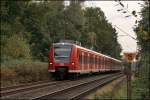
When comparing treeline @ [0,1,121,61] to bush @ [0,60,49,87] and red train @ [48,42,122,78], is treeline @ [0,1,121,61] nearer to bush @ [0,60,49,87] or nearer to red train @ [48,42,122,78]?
red train @ [48,42,122,78]

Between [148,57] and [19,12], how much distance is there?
154 ft

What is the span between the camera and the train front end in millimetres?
40656

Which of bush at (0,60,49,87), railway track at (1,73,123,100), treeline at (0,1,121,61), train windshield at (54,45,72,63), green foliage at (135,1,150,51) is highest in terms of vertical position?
treeline at (0,1,121,61)

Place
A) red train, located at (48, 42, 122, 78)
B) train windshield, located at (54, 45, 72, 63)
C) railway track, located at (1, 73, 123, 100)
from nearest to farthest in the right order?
railway track, located at (1, 73, 123, 100), red train, located at (48, 42, 122, 78), train windshield, located at (54, 45, 72, 63)

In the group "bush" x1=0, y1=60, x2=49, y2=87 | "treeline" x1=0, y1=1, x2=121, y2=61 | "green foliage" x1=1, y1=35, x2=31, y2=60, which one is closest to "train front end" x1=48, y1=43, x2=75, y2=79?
"bush" x1=0, y1=60, x2=49, y2=87

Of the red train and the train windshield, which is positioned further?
the train windshield

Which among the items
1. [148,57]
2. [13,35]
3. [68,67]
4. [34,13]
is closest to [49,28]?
[34,13]

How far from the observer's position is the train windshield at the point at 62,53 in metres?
41.0

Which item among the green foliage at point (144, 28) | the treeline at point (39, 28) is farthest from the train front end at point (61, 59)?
the green foliage at point (144, 28)

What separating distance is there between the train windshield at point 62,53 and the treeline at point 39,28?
134 inches

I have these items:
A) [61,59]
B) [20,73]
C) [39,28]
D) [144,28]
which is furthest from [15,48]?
[144,28]

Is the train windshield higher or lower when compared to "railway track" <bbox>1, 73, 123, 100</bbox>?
higher

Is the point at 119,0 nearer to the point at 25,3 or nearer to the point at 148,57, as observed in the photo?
the point at 148,57

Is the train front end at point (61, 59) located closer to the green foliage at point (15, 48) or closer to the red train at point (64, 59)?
the red train at point (64, 59)
